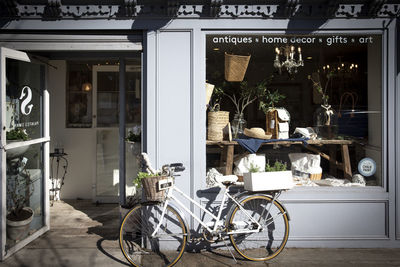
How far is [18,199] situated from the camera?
19.9 feet

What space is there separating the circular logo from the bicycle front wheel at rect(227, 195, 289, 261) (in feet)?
4.56

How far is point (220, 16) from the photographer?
5805 mm

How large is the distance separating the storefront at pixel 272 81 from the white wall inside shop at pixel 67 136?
2314 millimetres

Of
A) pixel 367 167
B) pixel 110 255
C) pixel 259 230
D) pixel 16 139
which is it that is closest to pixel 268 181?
pixel 259 230

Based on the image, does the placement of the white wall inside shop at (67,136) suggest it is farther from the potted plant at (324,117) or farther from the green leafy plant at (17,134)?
the potted plant at (324,117)

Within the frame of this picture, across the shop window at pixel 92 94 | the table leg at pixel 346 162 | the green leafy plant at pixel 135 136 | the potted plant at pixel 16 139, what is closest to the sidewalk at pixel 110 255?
the table leg at pixel 346 162

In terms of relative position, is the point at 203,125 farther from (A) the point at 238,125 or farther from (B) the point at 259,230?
(B) the point at 259,230

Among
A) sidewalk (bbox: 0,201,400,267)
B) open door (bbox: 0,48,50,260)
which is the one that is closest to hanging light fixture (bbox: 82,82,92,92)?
open door (bbox: 0,48,50,260)

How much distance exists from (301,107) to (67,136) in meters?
4.88

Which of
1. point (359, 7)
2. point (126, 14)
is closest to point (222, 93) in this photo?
point (126, 14)

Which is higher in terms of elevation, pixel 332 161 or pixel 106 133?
pixel 106 133

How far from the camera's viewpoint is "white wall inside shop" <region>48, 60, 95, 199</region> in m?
8.62

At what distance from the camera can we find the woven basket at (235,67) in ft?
20.1

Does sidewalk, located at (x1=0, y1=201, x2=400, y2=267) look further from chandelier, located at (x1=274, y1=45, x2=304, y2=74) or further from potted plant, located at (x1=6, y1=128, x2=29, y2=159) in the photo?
chandelier, located at (x1=274, y1=45, x2=304, y2=74)
